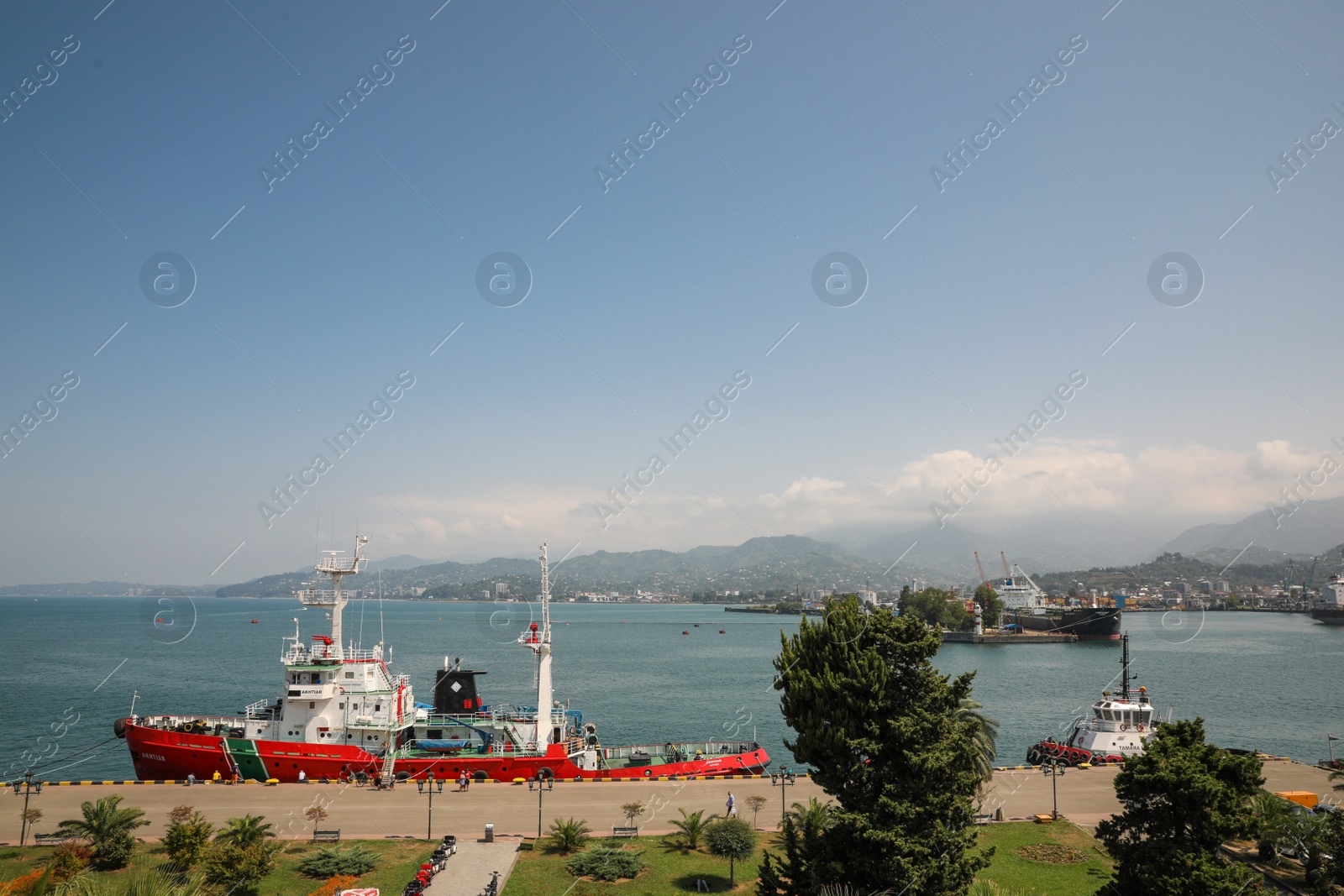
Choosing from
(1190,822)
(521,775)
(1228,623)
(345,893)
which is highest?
(1190,822)

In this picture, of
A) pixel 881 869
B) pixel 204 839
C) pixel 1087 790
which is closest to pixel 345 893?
pixel 204 839

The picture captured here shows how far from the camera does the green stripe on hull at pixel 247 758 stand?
1163 inches

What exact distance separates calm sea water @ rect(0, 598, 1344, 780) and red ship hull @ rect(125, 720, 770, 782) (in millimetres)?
8751

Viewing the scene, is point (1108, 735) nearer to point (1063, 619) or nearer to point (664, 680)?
point (664, 680)

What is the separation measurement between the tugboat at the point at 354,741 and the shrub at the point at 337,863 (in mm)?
8487

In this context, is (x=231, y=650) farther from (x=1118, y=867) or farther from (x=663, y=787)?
(x=1118, y=867)

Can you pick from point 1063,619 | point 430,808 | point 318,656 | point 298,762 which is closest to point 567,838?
point 430,808

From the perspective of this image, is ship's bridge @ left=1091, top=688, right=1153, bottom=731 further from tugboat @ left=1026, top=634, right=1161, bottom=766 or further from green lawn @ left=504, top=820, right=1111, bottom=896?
green lawn @ left=504, top=820, right=1111, bottom=896

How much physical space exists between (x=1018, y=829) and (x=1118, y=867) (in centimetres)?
747

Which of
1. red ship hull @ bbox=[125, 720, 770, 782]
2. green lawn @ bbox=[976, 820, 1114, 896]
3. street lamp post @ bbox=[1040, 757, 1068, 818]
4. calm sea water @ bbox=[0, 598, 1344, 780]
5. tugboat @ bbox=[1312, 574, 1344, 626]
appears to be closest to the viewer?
green lawn @ bbox=[976, 820, 1114, 896]

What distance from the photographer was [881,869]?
1532 cm

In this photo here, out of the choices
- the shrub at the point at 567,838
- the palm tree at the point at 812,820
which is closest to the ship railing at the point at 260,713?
the shrub at the point at 567,838

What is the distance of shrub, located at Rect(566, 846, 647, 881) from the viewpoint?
1897cm

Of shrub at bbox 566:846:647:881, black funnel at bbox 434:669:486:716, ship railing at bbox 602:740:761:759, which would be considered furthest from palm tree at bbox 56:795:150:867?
ship railing at bbox 602:740:761:759
